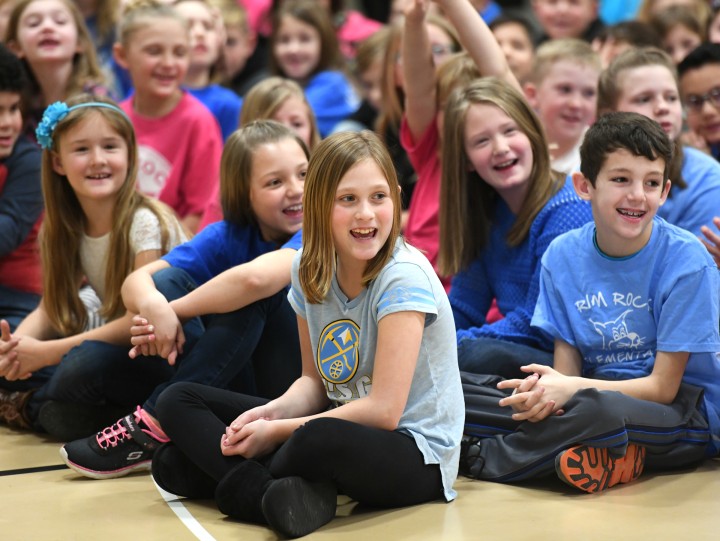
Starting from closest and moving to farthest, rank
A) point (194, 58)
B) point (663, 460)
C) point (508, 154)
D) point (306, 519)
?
point (306, 519)
point (663, 460)
point (508, 154)
point (194, 58)

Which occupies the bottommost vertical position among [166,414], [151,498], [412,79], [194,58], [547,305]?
[151,498]

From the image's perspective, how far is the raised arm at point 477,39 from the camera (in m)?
3.17

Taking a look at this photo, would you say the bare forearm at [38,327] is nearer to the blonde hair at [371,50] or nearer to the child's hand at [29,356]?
the child's hand at [29,356]

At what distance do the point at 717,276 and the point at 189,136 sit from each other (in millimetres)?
2251

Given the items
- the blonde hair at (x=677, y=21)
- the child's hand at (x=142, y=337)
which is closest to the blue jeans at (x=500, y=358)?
the child's hand at (x=142, y=337)

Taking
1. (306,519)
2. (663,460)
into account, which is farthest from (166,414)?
(663,460)

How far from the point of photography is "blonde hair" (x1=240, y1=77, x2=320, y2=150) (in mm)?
3619

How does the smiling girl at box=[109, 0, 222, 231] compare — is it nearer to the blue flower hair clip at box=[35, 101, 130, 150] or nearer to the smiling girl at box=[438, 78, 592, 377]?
the blue flower hair clip at box=[35, 101, 130, 150]

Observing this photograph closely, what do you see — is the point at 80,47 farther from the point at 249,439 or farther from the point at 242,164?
the point at 249,439

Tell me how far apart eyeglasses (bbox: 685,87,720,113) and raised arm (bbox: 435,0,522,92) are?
26.0 inches

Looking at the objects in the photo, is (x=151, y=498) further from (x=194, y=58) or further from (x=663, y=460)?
(x=194, y=58)

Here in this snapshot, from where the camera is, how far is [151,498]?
7.79 ft

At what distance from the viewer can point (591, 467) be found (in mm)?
2285

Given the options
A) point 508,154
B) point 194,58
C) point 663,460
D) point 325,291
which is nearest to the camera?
point 325,291
